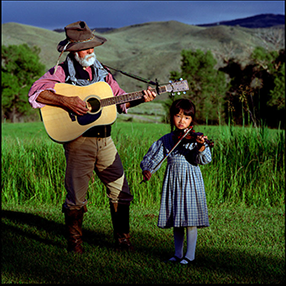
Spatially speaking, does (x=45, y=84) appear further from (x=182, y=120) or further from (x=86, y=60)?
(x=182, y=120)

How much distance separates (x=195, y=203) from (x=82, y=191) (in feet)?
4.08

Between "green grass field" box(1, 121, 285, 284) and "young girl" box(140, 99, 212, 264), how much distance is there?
60 cm

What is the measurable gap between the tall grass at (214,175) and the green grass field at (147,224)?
2cm

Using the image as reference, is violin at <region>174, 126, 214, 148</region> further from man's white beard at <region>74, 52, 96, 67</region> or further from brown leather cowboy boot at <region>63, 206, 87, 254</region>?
brown leather cowboy boot at <region>63, 206, 87, 254</region>

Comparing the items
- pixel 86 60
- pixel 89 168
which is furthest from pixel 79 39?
pixel 89 168

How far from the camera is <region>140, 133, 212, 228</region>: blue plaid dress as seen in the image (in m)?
3.71

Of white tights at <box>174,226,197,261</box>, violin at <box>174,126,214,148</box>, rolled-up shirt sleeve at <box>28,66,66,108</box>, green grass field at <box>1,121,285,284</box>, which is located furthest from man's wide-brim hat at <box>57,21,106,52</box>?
green grass field at <box>1,121,285,284</box>

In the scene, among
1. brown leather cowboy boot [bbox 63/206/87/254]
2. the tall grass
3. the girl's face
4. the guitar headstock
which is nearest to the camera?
the guitar headstock

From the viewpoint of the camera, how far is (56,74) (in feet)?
13.1

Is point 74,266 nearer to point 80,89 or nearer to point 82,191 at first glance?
point 82,191

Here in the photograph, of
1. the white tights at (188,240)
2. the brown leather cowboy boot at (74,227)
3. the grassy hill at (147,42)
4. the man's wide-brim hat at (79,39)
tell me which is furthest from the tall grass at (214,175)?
the grassy hill at (147,42)

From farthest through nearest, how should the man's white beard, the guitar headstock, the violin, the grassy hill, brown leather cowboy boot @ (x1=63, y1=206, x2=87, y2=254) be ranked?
the grassy hill
brown leather cowboy boot @ (x1=63, y1=206, x2=87, y2=254)
the man's white beard
the guitar headstock
the violin

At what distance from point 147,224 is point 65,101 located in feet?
8.17

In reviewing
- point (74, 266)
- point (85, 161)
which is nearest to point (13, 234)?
point (74, 266)
